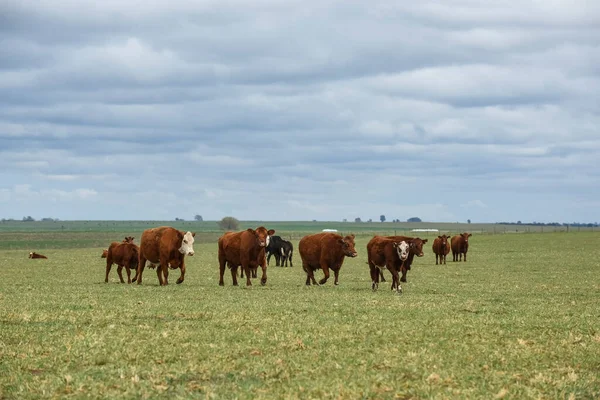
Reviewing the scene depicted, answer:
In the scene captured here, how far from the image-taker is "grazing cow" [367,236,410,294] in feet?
86.7

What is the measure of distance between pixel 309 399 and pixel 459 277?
92.6 ft

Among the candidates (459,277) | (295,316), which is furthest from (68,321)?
(459,277)

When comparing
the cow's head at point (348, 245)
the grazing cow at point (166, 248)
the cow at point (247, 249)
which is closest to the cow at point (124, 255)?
the grazing cow at point (166, 248)

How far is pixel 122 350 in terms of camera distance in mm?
13367

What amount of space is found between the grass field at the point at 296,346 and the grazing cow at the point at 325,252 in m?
5.46

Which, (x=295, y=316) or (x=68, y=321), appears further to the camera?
(x=295, y=316)

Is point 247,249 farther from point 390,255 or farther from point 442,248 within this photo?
point 442,248

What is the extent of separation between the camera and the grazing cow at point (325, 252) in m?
29.7

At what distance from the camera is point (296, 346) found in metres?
13.9

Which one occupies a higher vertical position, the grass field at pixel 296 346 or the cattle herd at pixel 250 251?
the cattle herd at pixel 250 251

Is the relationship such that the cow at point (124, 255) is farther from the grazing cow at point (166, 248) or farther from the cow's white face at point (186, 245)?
the cow's white face at point (186, 245)

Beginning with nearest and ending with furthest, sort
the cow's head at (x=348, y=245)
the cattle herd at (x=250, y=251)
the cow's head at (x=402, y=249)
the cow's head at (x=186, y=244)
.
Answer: the cow's head at (x=402, y=249), the cattle herd at (x=250, y=251), the cow's head at (x=348, y=245), the cow's head at (x=186, y=244)

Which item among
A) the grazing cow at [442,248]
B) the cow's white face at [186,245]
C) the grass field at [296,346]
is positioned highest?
the cow's white face at [186,245]

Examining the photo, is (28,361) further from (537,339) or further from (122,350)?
(537,339)
